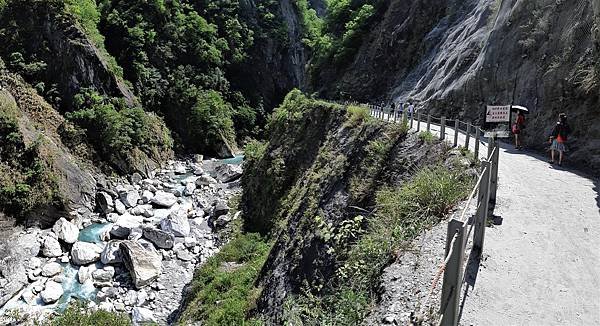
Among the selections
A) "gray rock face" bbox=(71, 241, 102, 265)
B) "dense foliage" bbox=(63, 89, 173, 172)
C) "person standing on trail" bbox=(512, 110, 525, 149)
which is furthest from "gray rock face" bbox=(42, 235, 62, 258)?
"person standing on trail" bbox=(512, 110, 525, 149)

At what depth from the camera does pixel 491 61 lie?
2044 centimetres

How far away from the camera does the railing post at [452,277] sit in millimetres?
3885

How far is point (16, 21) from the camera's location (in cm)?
3800

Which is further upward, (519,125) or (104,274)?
(519,125)

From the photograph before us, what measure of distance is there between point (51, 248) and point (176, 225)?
7.23 meters

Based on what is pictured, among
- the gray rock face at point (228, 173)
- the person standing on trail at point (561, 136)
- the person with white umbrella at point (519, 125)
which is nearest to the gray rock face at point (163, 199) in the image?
the gray rock face at point (228, 173)

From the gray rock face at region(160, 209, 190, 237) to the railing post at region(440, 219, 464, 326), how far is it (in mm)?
25505

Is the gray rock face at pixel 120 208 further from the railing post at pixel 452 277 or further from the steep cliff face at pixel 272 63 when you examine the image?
the steep cliff face at pixel 272 63

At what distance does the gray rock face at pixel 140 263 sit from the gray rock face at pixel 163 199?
27.9ft

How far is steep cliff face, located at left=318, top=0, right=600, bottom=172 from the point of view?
14.4 meters

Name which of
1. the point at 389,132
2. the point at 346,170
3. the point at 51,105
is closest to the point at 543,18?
the point at 389,132

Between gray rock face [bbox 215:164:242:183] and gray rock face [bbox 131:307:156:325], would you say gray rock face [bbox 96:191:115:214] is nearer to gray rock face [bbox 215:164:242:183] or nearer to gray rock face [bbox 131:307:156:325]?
gray rock face [bbox 215:164:242:183]

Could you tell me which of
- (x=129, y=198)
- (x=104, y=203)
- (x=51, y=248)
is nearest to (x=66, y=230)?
(x=51, y=248)

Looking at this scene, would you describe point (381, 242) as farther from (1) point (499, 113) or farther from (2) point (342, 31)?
(2) point (342, 31)
